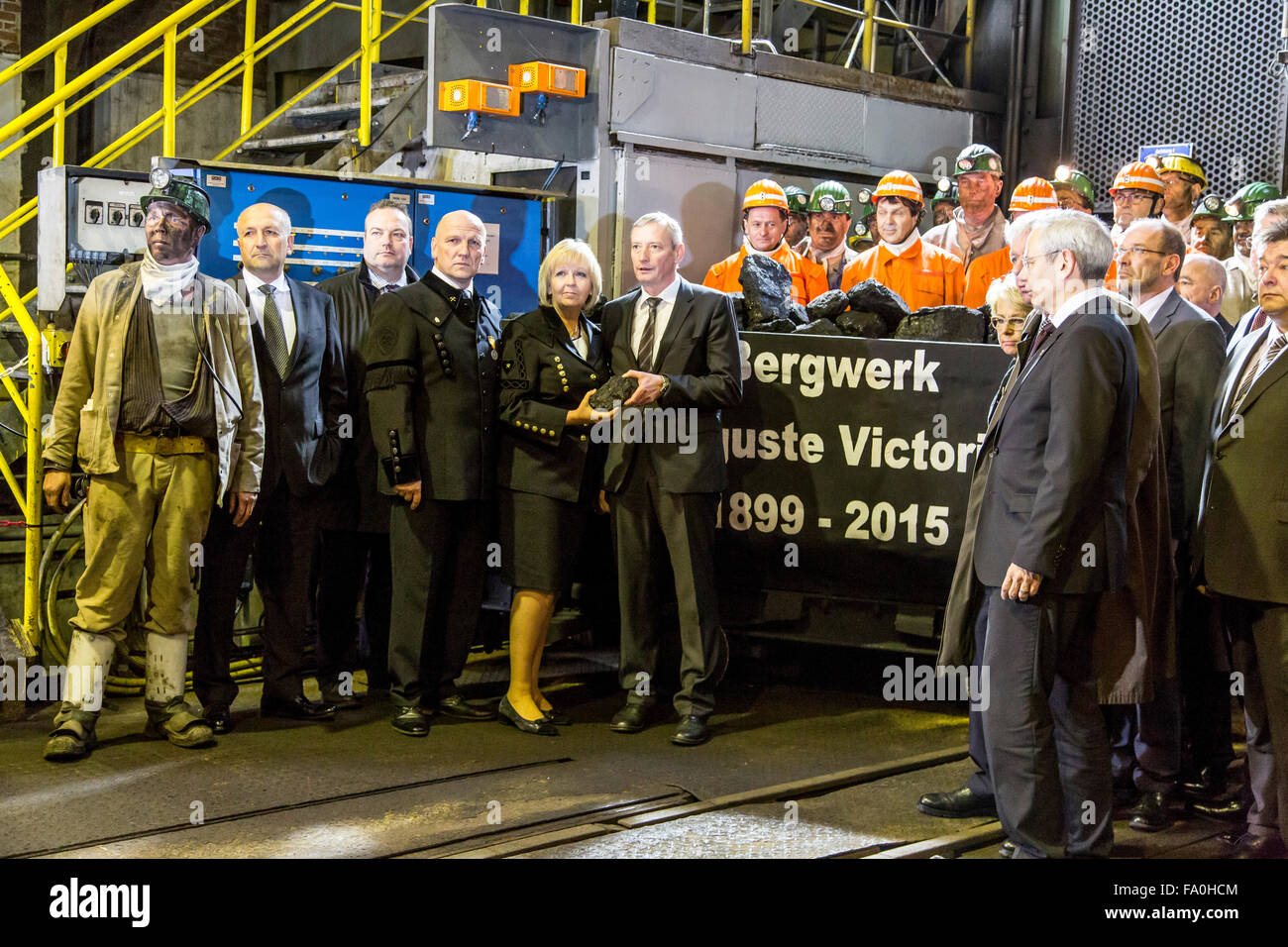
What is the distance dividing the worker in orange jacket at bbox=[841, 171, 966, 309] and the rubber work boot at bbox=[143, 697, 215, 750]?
14.2 ft

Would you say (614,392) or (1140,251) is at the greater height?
(1140,251)

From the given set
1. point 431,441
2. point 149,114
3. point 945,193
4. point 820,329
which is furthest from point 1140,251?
point 149,114

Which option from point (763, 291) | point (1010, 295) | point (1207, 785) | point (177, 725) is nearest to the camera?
point (1010, 295)

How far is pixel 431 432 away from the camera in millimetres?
6031

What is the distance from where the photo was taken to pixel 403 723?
6.04 meters

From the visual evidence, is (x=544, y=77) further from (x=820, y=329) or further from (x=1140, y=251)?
(x=1140, y=251)

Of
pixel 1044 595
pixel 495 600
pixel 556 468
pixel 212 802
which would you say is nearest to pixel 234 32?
pixel 495 600

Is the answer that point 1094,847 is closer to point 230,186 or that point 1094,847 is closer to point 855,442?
point 855,442

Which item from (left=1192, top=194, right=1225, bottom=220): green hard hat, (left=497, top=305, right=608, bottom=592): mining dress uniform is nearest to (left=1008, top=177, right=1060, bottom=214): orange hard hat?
(left=1192, top=194, right=1225, bottom=220): green hard hat

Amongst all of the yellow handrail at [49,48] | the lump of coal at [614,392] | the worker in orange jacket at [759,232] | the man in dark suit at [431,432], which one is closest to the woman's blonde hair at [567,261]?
the man in dark suit at [431,432]

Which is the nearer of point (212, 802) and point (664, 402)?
point (212, 802)

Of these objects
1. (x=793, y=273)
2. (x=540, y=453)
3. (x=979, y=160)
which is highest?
(x=979, y=160)

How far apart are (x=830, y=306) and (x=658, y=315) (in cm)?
102

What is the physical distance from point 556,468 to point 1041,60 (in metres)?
7.61
